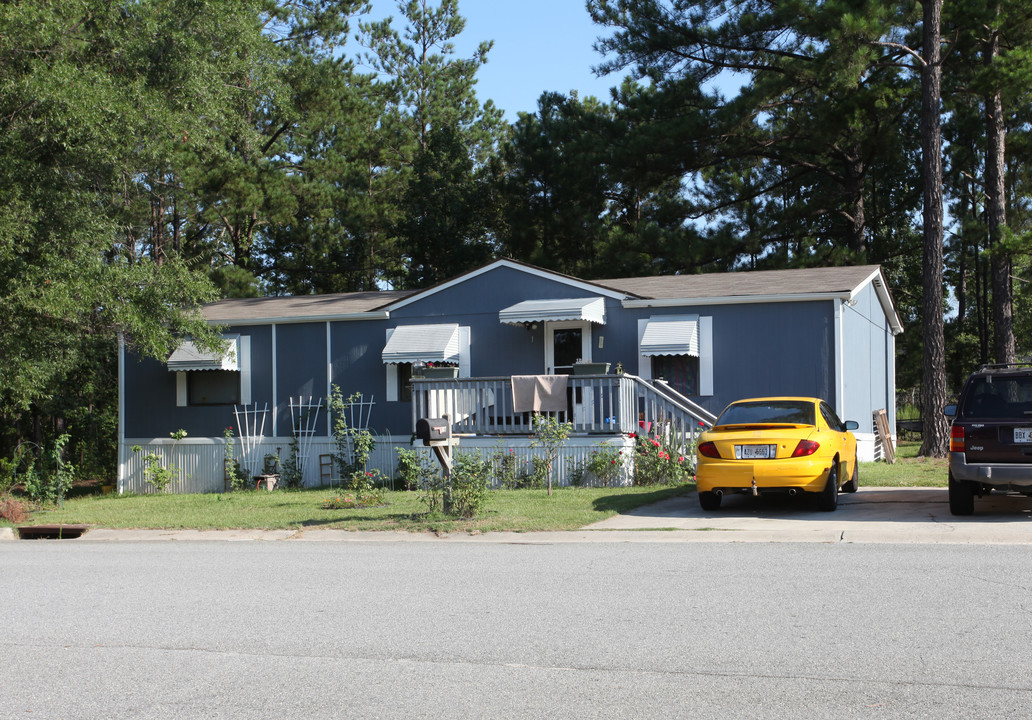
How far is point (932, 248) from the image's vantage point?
22.0 m

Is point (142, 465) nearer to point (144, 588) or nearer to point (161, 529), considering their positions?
point (161, 529)

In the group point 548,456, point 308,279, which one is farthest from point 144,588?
point 308,279

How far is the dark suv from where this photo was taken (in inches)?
450

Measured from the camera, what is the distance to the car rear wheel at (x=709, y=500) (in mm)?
13273

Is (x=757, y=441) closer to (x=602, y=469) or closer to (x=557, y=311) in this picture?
(x=602, y=469)

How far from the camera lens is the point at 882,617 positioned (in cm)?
668

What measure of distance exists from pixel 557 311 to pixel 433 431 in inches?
276

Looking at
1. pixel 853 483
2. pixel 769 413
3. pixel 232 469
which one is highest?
pixel 769 413

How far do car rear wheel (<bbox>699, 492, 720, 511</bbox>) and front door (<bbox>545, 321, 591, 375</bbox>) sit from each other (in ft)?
25.0

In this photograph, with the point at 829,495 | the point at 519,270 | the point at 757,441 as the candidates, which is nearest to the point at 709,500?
the point at 757,441

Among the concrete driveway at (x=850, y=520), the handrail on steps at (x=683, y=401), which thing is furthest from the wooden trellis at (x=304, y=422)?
the concrete driveway at (x=850, y=520)

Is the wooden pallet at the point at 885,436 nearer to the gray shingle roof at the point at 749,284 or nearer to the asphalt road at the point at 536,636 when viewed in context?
the gray shingle roof at the point at 749,284

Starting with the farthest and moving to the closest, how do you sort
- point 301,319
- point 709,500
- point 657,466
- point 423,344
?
point 301,319
point 423,344
point 657,466
point 709,500

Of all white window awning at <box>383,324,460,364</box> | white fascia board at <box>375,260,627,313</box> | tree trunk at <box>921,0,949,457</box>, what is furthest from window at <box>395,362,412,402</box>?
tree trunk at <box>921,0,949,457</box>
